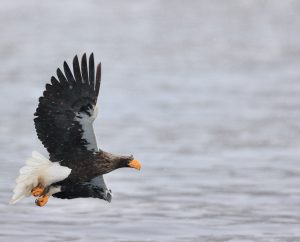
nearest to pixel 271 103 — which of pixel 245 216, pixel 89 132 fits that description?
pixel 245 216

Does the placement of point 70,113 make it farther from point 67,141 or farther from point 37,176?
point 37,176

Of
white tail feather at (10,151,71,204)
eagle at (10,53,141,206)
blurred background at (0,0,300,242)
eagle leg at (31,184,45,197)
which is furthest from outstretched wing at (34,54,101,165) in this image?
blurred background at (0,0,300,242)

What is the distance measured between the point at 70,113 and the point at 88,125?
0.64 feet

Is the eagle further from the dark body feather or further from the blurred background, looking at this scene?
the blurred background

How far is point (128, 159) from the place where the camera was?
11.3m

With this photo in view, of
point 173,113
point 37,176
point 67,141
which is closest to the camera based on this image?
point 37,176

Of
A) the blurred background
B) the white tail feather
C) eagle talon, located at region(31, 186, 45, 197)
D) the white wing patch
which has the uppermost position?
the blurred background

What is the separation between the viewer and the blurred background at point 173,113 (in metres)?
13.8

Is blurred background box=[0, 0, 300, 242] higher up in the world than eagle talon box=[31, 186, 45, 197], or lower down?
higher up

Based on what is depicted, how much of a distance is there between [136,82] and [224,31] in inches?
296

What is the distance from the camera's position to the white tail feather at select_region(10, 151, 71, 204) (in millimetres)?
11203

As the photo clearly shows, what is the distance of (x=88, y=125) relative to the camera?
11.3 meters

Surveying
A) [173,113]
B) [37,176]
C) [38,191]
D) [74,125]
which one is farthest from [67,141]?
[173,113]

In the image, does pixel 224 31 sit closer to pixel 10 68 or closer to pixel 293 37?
pixel 293 37
